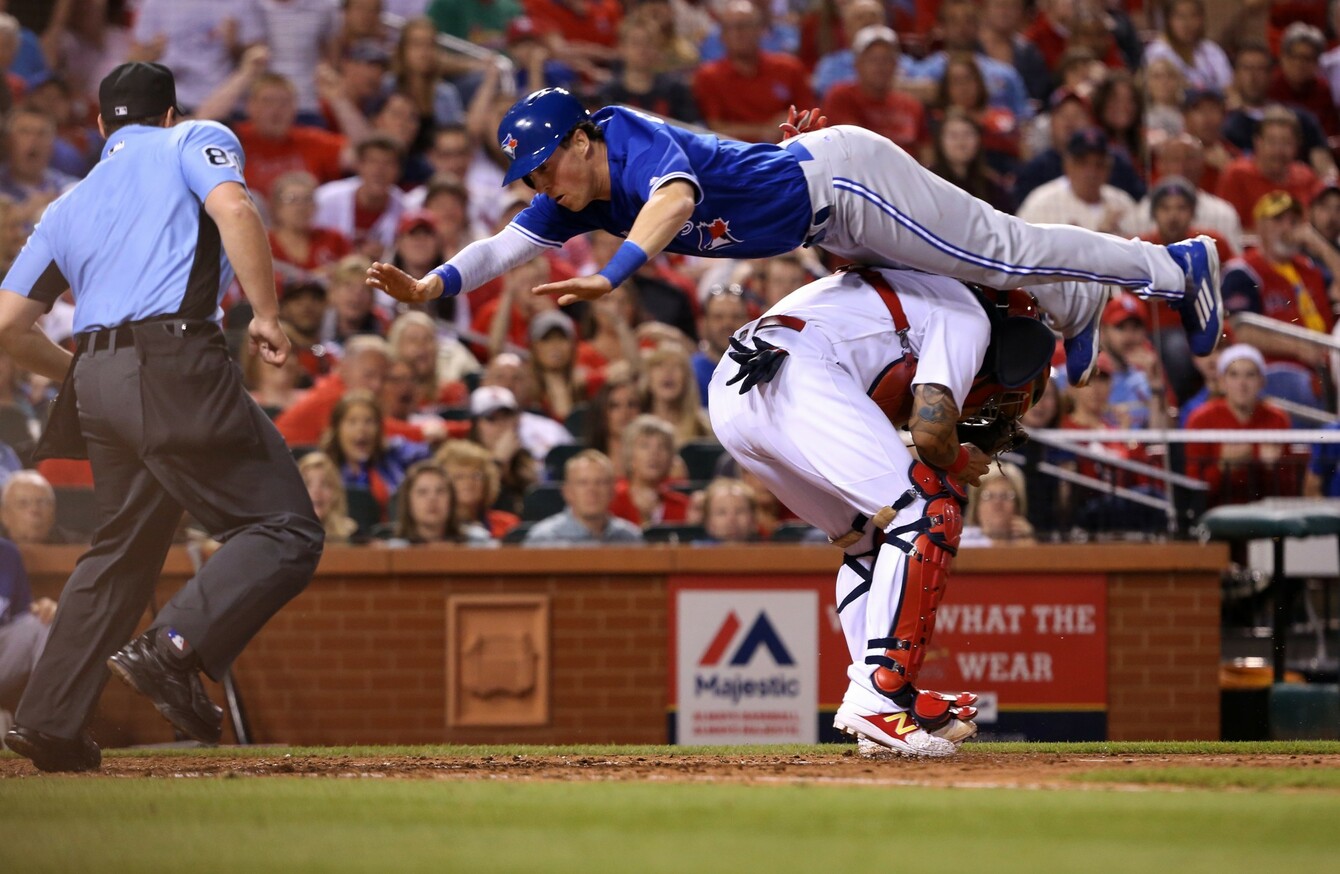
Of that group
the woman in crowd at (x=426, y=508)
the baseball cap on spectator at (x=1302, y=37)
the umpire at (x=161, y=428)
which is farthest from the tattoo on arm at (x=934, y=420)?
the baseball cap on spectator at (x=1302, y=37)

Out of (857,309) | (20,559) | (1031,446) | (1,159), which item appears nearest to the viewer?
(857,309)

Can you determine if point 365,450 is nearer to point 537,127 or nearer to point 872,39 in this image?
point 537,127

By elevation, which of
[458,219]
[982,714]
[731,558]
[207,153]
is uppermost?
[458,219]

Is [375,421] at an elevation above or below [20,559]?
above

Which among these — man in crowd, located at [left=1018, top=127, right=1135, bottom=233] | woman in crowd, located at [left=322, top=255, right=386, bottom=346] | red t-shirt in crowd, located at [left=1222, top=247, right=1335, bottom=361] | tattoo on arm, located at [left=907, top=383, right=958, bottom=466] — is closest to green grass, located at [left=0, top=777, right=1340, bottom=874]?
tattoo on arm, located at [left=907, top=383, right=958, bottom=466]

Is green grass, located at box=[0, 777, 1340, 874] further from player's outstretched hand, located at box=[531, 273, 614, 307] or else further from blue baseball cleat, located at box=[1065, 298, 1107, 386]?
blue baseball cleat, located at box=[1065, 298, 1107, 386]

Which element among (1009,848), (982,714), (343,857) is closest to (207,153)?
(343,857)

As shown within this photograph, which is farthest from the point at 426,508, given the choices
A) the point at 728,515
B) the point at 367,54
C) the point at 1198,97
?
the point at 1198,97

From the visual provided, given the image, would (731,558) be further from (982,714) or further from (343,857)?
(343,857)
